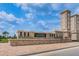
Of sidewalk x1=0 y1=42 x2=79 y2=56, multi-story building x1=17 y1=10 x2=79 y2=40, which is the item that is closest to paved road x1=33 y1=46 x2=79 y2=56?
sidewalk x1=0 y1=42 x2=79 y2=56

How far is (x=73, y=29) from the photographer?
3.64 m

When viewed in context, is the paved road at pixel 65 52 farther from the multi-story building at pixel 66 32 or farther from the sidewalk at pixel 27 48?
the multi-story building at pixel 66 32

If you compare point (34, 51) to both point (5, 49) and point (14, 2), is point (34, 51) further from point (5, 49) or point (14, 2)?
point (14, 2)

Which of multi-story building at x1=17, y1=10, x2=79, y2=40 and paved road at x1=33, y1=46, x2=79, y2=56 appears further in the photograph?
A: multi-story building at x1=17, y1=10, x2=79, y2=40

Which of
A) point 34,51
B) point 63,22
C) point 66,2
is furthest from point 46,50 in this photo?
point 66,2

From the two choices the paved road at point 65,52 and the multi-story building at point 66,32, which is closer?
the paved road at point 65,52

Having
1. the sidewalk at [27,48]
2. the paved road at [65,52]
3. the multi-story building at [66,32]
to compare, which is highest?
the multi-story building at [66,32]

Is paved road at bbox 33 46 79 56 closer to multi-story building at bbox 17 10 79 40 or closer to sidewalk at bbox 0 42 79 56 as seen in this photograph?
sidewalk at bbox 0 42 79 56

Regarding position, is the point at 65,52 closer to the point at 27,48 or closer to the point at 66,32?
the point at 66,32

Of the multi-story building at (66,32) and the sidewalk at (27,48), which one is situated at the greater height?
the multi-story building at (66,32)

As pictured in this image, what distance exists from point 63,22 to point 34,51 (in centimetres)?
66

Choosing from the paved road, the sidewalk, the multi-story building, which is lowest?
the paved road

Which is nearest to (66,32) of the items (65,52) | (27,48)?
(65,52)

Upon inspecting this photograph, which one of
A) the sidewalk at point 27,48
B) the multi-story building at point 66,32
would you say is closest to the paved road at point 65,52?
the sidewalk at point 27,48
